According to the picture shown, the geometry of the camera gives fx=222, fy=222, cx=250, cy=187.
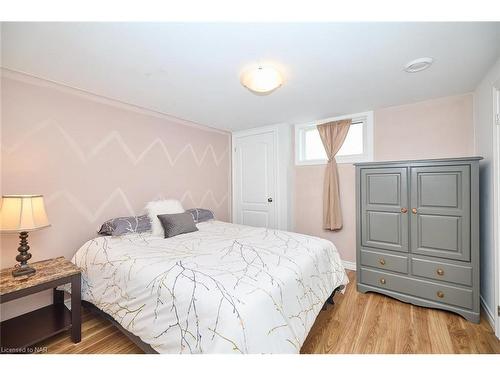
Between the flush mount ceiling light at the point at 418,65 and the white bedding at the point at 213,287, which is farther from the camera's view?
the flush mount ceiling light at the point at 418,65

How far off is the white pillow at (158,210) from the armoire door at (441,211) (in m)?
2.72

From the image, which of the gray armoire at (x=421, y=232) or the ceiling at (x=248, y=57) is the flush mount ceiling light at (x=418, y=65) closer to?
the ceiling at (x=248, y=57)

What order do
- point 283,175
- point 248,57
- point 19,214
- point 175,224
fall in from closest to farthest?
point 19,214 → point 248,57 → point 175,224 → point 283,175

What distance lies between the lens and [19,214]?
162 cm

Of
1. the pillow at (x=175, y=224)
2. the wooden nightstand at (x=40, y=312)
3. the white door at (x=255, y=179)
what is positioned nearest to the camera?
the wooden nightstand at (x=40, y=312)

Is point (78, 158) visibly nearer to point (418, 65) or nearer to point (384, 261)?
point (418, 65)

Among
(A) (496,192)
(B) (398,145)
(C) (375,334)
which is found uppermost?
(B) (398,145)

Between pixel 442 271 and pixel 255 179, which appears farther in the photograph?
pixel 255 179

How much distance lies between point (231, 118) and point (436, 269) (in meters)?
3.05

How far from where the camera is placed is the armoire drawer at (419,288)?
6.84 ft

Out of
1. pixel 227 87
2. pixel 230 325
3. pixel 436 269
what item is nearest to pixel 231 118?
pixel 227 87

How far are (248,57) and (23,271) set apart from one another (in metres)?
2.37

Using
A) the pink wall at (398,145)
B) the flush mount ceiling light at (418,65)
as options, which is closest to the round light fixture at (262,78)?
the flush mount ceiling light at (418,65)

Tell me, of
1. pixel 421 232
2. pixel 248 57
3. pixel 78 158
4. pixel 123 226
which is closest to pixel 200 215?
pixel 123 226
